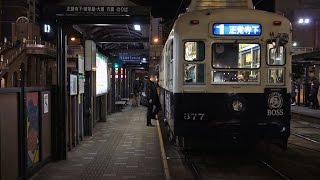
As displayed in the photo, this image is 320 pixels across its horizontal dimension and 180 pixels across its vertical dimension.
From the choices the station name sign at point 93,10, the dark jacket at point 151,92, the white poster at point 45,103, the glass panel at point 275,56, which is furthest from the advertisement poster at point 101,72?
the glass panel at point 275,56

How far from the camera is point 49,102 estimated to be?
29.6ft

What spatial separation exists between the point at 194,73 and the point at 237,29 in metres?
1.27

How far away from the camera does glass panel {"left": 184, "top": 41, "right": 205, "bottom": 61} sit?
31.5 ft

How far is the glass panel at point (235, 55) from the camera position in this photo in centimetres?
955

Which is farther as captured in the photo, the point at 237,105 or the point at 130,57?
the point at 130,57

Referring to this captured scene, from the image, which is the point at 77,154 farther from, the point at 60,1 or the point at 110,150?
the point at 60,1

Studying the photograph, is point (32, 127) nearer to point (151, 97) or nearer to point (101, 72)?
point (151, 97)

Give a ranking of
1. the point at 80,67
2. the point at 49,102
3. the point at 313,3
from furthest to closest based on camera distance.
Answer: the point at 313,3, the point at 80,67, the point at 49,102

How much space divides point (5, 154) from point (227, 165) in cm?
500

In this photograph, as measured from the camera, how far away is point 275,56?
9742mm

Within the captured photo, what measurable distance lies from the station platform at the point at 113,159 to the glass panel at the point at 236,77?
2.00 meters

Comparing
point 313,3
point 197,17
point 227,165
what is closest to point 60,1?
point 197,17

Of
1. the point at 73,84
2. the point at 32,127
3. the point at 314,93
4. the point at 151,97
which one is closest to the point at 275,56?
the point at 73,84

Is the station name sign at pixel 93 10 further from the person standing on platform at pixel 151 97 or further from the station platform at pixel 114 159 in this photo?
the person standing on platform at pixel 151 97
